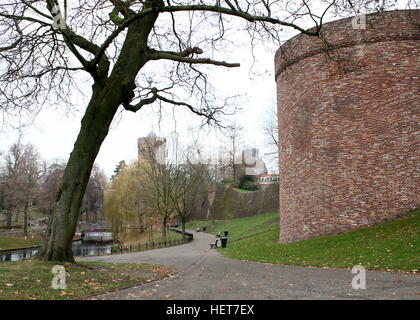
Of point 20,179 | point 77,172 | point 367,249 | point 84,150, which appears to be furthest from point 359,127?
point 20,179

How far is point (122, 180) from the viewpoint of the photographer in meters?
38.4

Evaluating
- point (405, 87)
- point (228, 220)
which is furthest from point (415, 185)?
point (228, 220)

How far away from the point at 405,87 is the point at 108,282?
40.3 feet

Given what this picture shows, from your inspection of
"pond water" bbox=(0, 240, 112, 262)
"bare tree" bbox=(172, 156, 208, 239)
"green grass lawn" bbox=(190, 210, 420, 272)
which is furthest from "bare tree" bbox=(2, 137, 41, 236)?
"green grass lawn" bbox=(190, 210, 420, 272)

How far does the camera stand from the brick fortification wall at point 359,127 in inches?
555

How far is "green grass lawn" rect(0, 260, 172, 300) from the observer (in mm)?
6223

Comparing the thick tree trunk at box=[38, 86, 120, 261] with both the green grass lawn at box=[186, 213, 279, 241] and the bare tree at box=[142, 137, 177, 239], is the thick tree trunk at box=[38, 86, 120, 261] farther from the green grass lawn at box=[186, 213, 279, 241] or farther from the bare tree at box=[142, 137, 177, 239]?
the bare tree at box=[142, 137, 177, 239]

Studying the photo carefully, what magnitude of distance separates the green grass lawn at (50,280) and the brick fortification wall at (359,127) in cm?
839

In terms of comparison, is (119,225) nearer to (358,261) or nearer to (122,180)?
(122,180)

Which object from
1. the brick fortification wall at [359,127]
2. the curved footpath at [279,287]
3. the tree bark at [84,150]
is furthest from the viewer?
the brick fortification wall at [359,127]

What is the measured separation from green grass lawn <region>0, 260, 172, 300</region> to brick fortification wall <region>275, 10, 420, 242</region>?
8.39m

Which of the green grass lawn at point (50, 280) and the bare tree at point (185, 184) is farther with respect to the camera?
the bare tree at point (185, 184)

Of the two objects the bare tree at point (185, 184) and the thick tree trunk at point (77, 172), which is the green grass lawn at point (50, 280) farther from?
the bare tree at point (185, 184)

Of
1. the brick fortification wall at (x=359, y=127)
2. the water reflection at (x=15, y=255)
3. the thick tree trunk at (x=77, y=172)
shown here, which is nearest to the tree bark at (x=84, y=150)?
the thick tree trunk at (x=77, y=172)
